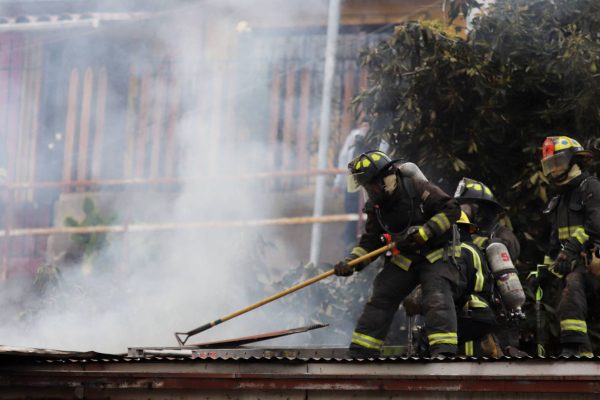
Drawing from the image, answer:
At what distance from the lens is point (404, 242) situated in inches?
294

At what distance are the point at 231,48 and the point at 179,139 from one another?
1.25 meters

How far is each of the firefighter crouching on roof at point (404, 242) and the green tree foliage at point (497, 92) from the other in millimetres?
2089

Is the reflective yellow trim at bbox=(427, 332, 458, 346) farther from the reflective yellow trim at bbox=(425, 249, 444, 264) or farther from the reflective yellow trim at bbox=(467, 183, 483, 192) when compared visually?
the reflective yellow trim at bbox=(467, 183, 483, 192)

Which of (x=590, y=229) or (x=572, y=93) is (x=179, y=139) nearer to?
(x=572, y=93)

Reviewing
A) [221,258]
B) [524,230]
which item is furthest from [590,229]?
[221,258]

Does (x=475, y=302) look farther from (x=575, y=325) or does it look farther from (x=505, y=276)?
(x=575, y=325)

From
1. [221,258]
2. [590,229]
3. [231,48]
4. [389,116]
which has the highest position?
[231,48]

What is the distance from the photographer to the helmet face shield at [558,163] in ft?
25.7

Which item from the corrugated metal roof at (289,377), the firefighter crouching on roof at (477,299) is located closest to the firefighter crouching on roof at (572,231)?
the firefighter crouching on roof at (477,299)

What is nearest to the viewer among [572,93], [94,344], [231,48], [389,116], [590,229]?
[590,229]

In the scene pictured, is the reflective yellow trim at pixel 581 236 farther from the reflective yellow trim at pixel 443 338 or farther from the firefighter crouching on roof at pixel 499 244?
the reflective yellow trim at pixel 443 338

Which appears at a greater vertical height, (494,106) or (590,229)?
(494,106)

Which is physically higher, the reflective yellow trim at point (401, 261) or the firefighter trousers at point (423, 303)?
the reflective yellow trim at point (401, 261)

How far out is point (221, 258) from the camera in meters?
12.1
